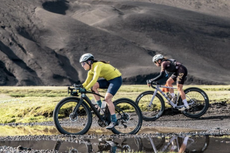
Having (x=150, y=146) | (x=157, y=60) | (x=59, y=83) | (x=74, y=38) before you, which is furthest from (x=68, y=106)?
(x=74, y=38)

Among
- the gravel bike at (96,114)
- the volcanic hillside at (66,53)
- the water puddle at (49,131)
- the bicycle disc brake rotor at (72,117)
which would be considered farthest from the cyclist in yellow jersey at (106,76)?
the volcanic hillside at (66,53)

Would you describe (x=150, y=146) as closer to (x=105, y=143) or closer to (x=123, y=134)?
(x=105, y=143)

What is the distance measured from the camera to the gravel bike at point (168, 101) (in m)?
17.1

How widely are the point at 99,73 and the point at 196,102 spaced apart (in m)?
6.93

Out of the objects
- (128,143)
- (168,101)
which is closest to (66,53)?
(168,101)

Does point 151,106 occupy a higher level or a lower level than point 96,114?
lower

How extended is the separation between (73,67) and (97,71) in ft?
500

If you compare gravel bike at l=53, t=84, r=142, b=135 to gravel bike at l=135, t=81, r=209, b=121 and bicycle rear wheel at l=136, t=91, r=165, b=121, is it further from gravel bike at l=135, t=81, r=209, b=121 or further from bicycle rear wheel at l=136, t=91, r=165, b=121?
gravel bike at l=135, t=81, r=209, b=121

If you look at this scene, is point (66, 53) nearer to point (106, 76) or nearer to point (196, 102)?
point (196, 102)

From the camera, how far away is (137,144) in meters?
10.3

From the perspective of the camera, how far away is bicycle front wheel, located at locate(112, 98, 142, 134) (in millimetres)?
12633

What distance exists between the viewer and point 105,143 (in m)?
10.4

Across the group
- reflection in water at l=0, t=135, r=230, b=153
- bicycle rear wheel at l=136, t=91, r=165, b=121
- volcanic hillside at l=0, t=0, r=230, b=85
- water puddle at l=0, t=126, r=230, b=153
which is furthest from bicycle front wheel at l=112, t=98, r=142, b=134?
volcanic hillside at l=0, t=0, r=230, b=85

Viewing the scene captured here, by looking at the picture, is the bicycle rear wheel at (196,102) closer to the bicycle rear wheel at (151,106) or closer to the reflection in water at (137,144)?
the bicycle rear wheel at (151,106)
